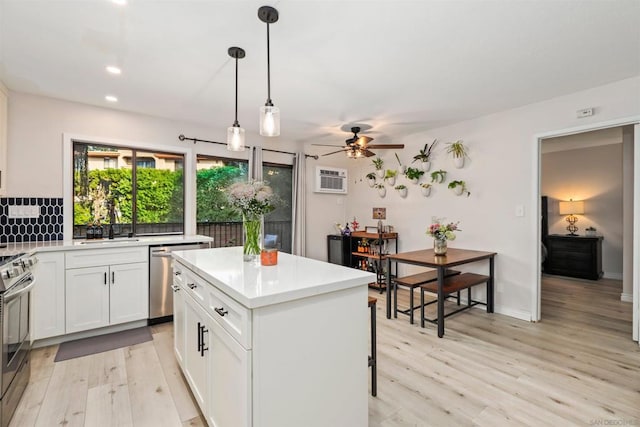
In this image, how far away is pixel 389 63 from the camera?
2.57 metres

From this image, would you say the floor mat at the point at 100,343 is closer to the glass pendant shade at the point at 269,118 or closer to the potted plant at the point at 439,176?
the glass pendant shade at the point at 269,118

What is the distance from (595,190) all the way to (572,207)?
49cm

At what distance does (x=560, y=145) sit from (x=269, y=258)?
675cm

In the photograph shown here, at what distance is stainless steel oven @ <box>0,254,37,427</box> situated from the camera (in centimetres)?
179

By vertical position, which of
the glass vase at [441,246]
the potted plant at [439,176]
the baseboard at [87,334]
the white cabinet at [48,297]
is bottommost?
the baseboard at [87,334]

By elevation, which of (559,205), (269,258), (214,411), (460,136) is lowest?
(214,411)

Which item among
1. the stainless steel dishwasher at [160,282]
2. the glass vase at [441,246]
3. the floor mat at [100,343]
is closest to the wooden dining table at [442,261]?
the glass vase at [441,246]

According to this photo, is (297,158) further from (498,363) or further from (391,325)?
(498,363)

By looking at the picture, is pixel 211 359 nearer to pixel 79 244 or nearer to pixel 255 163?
pixel 79 244

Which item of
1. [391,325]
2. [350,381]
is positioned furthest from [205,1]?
[391,325]

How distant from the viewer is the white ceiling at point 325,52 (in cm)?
191

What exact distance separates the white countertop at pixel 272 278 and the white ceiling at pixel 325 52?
1.59 metres

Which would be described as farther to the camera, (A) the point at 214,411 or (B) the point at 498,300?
(B) the point at 498,300

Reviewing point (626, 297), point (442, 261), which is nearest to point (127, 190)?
point (442, 261)
